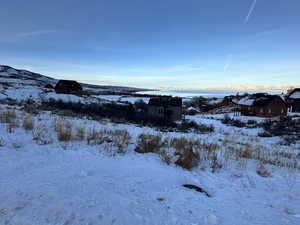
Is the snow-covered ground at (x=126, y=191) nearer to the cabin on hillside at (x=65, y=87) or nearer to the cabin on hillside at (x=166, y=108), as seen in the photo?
the cabin on hillside at (x=166, y=108)

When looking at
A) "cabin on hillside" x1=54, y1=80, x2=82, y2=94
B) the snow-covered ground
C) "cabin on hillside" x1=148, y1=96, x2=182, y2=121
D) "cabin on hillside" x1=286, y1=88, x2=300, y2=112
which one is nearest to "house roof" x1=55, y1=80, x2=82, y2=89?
"cabin on hillside" x1=54, y1=80, x2=82, y2=94

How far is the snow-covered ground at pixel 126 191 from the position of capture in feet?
6.04

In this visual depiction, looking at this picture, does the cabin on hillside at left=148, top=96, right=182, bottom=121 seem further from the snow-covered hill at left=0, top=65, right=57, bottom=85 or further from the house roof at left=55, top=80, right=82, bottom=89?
the snow-covered hill at left=0, top=65, right=57, bottom=85

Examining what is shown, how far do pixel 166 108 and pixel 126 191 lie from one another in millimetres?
25445

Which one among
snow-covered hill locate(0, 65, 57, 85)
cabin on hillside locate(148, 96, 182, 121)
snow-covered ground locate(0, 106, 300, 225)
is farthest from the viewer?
snow-covered hill locate(0, 65, 57, 85)

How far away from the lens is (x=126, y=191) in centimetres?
233

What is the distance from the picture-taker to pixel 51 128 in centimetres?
535

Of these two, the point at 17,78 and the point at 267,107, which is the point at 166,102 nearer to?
the point at 267,107

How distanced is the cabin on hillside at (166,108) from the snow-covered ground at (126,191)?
23.3m

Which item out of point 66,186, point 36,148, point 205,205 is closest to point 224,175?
point 205,205

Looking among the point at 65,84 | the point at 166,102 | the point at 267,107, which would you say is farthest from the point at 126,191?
the point at 65,84

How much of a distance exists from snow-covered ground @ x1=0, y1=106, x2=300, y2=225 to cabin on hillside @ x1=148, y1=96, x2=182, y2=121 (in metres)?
23.3

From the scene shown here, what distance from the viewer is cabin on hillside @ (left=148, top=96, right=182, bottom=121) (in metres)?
27.1

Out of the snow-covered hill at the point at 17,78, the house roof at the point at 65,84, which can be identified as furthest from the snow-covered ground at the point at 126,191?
the snow-covered hill at the point at 17,78
